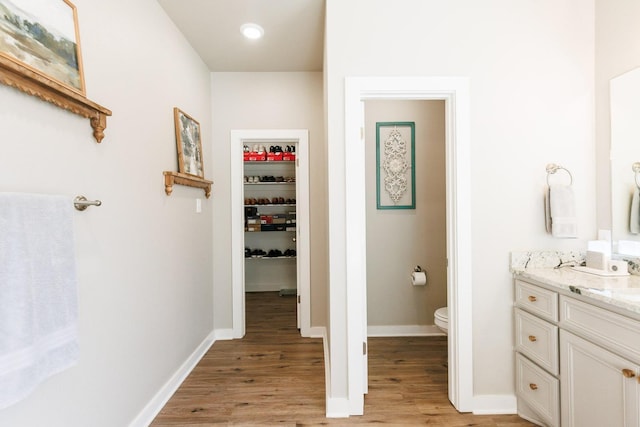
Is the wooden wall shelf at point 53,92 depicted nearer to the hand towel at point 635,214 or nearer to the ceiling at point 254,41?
the ceiling at point 254,41

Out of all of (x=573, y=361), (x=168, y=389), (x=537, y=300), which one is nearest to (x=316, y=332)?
(x=168, y=389)

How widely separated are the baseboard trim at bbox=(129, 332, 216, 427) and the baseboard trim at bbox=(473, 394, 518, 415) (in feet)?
6.76

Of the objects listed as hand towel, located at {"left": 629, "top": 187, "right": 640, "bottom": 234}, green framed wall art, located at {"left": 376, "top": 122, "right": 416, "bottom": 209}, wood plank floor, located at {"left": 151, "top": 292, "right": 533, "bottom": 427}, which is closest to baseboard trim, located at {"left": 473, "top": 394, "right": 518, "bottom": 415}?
wood plank floor, located at {"left": 151, "top": 292, "right": 533, "bottom": 427}

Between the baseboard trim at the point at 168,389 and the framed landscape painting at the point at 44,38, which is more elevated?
the framed landscape painting at the point at 44,38

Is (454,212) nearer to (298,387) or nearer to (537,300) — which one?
(537,300)

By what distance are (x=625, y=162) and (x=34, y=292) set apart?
294 centimetres

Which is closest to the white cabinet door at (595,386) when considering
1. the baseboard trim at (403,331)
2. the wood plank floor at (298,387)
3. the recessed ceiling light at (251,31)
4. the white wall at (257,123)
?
the wood plank floor at (298,387)

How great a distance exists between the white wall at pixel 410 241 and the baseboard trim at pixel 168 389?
5.45 feet

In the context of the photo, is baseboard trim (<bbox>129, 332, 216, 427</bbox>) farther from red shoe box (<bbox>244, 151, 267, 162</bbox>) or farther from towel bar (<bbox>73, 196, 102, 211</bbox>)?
red shoe box (<bbox>244, 151, 267, 162</bbox>)

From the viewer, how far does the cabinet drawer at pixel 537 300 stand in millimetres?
1604

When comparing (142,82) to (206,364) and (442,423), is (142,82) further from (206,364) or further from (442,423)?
(442,423)

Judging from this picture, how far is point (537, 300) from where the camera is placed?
1726mm

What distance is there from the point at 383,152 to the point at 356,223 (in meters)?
1.46

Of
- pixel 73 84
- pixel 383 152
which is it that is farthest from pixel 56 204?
pixel 383 152
